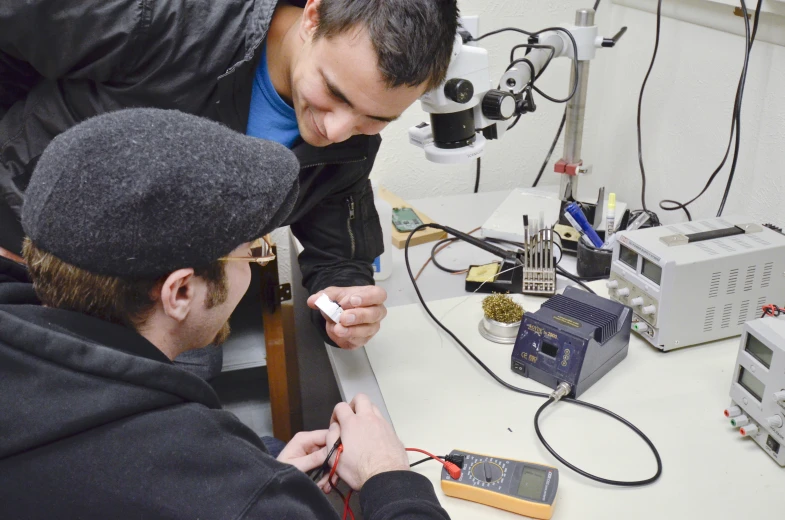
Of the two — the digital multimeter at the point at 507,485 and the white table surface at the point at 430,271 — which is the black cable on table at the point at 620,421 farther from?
the white table surface at the point at 430,271

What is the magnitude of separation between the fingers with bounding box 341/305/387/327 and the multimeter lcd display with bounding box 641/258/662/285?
471 mm

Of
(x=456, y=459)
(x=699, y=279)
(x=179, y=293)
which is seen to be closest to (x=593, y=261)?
(x=699, y=279)

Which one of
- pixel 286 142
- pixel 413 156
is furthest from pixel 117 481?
pixel 413 156

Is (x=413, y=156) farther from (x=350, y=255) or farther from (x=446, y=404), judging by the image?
(x=446, y=404)

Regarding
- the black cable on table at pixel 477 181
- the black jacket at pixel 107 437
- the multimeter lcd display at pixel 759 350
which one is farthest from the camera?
the black cable on table at pixel 477 181

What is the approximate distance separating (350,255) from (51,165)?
761 mm

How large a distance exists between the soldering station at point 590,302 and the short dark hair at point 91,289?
0.45 metres

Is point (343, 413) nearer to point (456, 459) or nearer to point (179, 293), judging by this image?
point (456, 459)

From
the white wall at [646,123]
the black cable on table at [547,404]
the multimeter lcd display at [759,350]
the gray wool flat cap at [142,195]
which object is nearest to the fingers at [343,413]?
the black cable on table at [547,404]

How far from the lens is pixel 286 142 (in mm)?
1240

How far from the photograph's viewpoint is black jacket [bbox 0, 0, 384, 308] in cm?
107

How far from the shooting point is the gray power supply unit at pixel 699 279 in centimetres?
111

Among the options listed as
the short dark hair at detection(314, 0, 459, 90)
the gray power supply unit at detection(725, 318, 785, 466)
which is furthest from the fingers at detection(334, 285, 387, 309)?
the gray power supply unit at detection(725, 318, 785, 466)

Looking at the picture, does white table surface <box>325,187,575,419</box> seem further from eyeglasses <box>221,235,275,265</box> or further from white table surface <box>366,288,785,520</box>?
eyeglasses <box>221,235,275,265</box>
